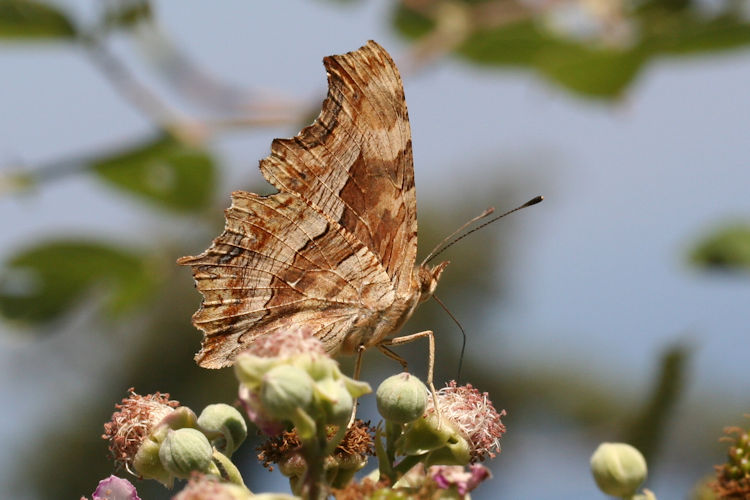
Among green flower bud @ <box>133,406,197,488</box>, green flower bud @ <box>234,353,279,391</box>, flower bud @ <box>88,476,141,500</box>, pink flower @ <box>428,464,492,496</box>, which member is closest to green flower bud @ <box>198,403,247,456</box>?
green flower bud @ <box>133,406,197,488</box>

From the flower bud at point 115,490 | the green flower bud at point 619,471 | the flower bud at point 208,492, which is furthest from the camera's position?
the flower bud at point 115,490

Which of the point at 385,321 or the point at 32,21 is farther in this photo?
the point at 32,21

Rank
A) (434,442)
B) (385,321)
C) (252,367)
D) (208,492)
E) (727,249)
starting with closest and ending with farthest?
(208,492) → (252,367) → (434,442) → (385,321) → (727,249)

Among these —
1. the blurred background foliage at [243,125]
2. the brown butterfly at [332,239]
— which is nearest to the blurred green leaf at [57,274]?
the blurred background foliage at [243,125]

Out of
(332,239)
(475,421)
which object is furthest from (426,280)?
(475,421)

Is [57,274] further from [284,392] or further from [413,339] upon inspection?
[284,392]

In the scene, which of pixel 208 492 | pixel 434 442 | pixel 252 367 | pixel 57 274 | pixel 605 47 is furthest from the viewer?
pixel 57 274

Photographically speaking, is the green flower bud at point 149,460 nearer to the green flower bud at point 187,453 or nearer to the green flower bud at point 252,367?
the green flower bud at point 187,453

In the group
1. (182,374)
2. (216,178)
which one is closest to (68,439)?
(182,374)
